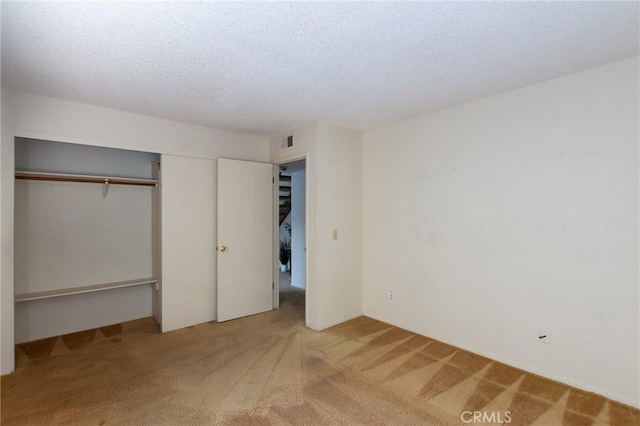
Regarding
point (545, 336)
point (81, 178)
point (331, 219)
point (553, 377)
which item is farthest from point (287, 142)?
point (553, 377)

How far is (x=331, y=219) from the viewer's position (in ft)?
12.3

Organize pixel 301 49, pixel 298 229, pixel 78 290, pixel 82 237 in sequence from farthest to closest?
pixel 298 229
pixel 82 237
pixel 78 290
pixel 301 49

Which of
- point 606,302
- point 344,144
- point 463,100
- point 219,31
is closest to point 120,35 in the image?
point 219,31

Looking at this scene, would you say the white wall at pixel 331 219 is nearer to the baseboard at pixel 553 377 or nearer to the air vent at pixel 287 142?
the air vent at pixel 287 142

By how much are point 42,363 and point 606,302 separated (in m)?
4.73

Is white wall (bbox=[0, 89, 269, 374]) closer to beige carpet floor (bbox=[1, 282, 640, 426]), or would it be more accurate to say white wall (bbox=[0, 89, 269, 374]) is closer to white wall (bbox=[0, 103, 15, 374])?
white wall (bbox=[0, 103, 15, 374])

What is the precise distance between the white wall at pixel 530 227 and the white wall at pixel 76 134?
2.37 metres

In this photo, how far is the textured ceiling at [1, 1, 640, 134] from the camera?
5.47ft

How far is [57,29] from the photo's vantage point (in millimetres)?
1814

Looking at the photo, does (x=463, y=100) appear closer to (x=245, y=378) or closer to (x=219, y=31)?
(x=219, y=31)

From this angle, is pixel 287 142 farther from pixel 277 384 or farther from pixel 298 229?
pixel 277 384

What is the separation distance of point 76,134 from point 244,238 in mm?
2068

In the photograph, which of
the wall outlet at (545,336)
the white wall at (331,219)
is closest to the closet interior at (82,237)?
the white wall at (331,219)

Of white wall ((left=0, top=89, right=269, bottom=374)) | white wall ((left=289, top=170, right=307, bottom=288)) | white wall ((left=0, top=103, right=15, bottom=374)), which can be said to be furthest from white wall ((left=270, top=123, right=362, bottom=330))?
white wall ((left=0, top=103, right=15, bottom=374))
